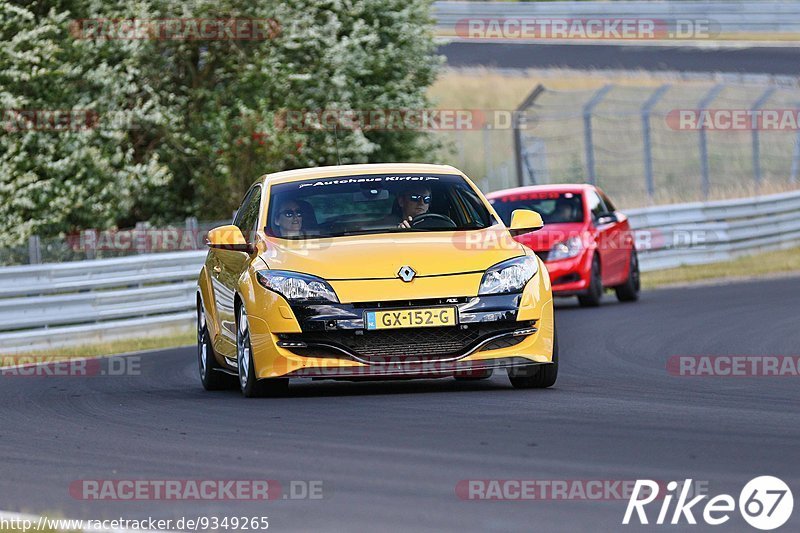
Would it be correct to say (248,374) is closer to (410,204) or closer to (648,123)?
(410,204)

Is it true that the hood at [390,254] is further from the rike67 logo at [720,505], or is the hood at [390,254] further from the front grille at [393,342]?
the rike67 logo at [720,505]

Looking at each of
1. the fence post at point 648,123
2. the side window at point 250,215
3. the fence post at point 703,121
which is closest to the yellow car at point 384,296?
the side window at point 250,215

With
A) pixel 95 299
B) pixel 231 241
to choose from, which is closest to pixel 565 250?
pixel 95 299

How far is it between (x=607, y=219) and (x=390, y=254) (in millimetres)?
11268

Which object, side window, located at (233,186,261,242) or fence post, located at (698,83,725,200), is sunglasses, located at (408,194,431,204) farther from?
fence post, located at (698,83,725,200)

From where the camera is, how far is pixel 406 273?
401 inches

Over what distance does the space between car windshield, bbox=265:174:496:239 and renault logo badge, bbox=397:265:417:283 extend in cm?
83

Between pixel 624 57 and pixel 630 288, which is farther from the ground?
pixel 624 57

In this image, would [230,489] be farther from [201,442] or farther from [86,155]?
[86,155]

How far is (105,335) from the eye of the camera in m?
19.6

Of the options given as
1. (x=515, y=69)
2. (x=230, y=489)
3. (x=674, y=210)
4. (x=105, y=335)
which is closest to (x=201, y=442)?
(x=230, y=489)

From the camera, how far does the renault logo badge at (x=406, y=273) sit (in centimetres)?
1015

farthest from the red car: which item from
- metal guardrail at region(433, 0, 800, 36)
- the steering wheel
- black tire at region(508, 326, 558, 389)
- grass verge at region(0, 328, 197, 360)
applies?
metal guardrail at region(433, 0, 800, 36)

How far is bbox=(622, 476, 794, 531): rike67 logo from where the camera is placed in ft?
19.6
